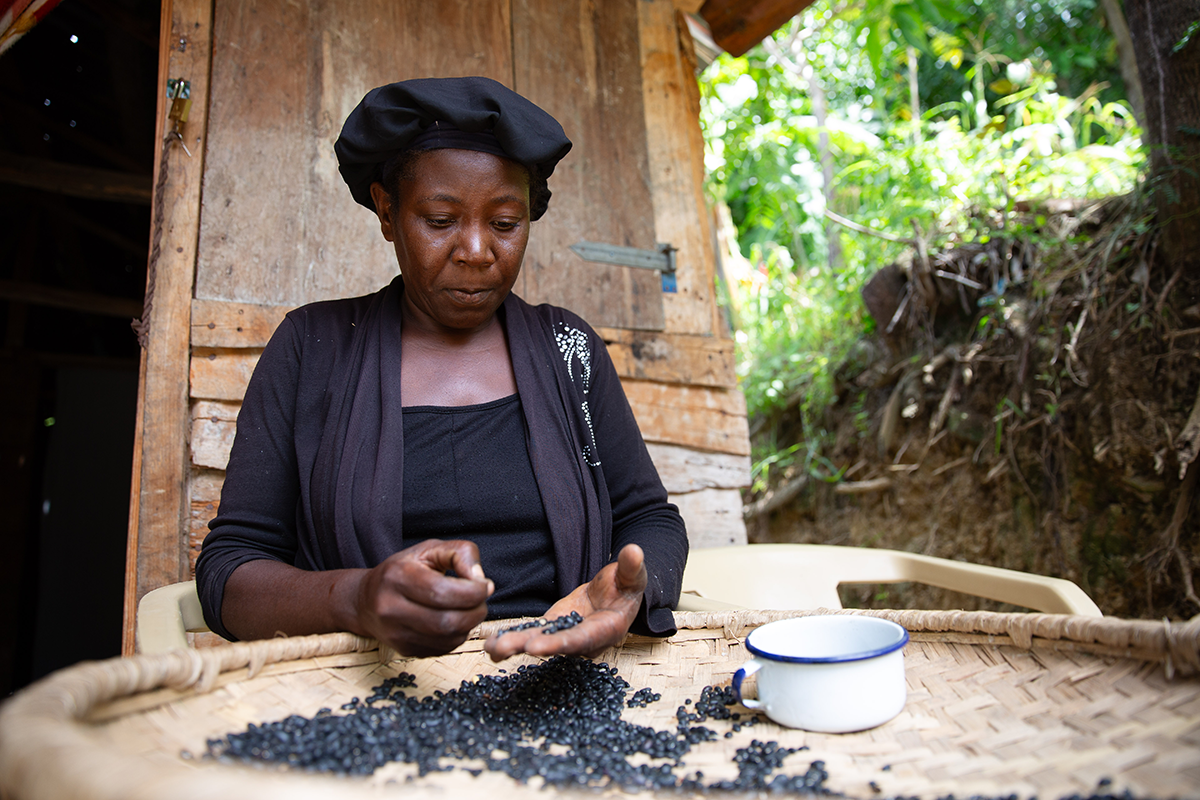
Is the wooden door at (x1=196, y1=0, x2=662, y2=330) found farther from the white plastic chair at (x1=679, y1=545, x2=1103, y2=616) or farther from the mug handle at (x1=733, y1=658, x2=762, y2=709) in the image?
the mug handle at (x1=733, y1=658, x2=762, y2=709)

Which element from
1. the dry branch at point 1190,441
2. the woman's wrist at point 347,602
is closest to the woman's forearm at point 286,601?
the woman's wrist at point 347,602

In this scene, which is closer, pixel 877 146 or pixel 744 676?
pixel 744 676

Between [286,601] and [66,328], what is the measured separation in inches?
190

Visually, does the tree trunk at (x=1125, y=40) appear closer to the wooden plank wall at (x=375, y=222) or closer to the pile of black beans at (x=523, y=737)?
the wooden plank wall at (x=375, y=222)

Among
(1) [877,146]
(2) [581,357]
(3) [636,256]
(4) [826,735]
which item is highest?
(1) [877,146]

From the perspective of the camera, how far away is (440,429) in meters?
1.52

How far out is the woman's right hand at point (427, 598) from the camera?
3.29 feet

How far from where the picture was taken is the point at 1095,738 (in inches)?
32.7

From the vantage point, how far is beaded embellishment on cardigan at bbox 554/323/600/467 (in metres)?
1.61

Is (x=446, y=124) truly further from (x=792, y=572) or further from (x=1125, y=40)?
(x=1125, y=40)

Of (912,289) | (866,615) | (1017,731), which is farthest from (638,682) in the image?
(912,289)

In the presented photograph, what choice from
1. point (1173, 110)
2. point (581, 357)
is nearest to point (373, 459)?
point (581, 357)

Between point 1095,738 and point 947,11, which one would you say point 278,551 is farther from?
point 947,11

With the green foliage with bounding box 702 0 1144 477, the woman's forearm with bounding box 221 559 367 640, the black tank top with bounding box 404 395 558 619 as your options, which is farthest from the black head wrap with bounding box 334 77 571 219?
the green foliage with bounding box 702 0 1144 477
